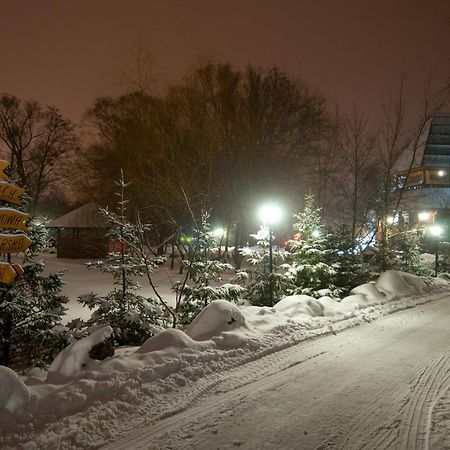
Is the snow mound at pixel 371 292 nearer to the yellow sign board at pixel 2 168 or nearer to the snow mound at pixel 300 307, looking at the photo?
the snow mound at pixel 300 307

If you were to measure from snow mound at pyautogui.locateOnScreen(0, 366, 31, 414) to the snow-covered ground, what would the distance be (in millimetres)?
11

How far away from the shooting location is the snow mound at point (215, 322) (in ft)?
26.2

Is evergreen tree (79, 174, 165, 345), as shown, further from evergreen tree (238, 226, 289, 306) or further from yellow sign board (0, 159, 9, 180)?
evergreen tree (238, 226, 289, 306)

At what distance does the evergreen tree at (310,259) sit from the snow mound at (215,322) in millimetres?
6065

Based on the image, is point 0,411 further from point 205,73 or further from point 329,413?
point 205,73

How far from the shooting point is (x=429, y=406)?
527cm

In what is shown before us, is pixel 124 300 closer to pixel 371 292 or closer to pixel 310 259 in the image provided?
pixel 310 259

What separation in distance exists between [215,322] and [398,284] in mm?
9826

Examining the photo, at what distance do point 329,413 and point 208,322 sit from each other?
349 centimetres

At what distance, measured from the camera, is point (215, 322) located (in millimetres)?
8211

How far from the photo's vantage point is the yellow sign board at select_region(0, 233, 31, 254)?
600 centimetres

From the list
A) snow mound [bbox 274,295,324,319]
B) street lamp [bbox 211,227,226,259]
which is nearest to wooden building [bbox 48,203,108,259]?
street lamp [bbox 211,227,226,259]

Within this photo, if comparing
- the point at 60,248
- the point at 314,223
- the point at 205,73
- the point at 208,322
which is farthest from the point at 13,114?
the point at 208,322

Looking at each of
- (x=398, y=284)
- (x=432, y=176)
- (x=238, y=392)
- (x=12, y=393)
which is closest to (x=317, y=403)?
(x=238, y=392)
